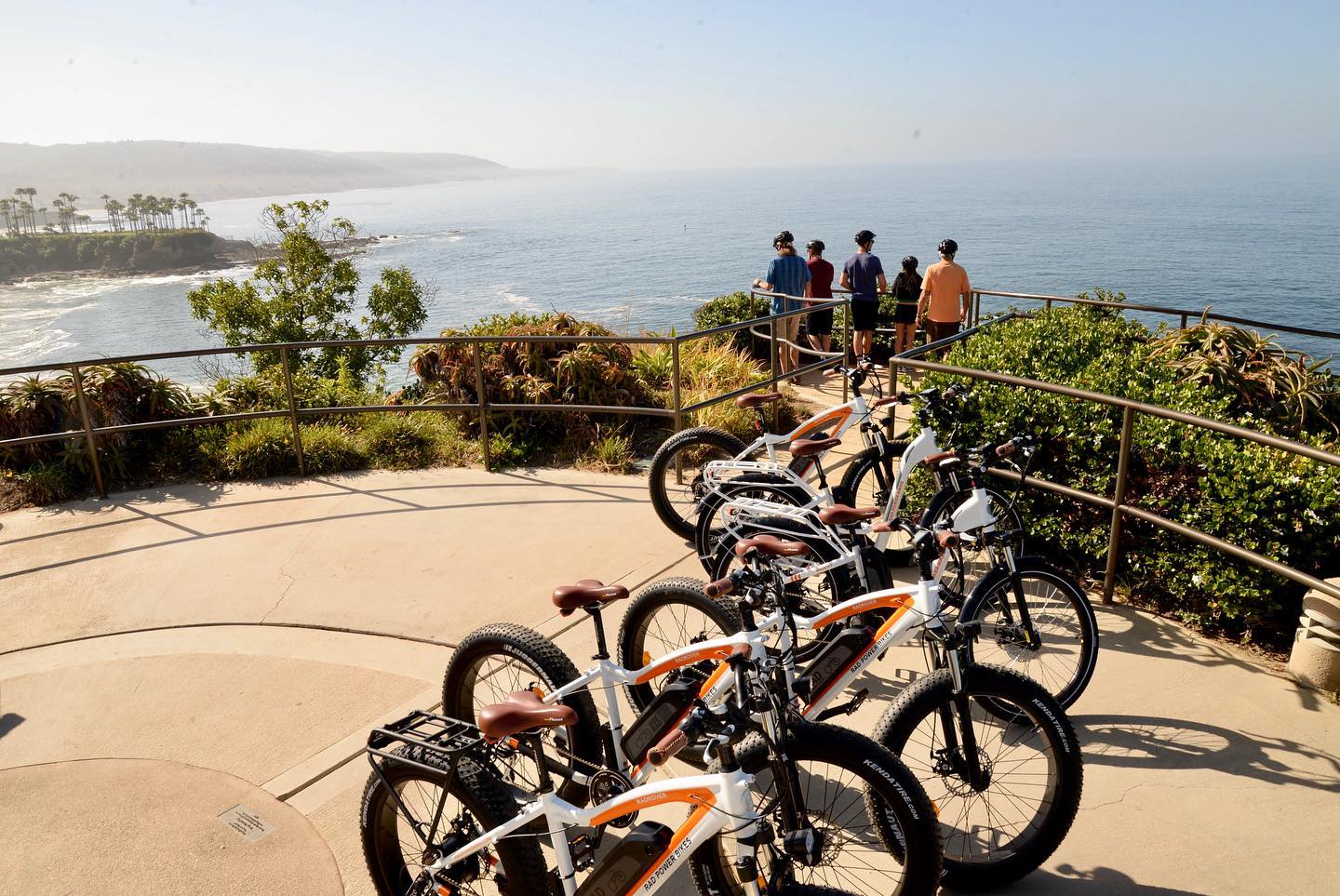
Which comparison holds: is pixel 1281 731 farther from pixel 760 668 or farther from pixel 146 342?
pixel 146 342

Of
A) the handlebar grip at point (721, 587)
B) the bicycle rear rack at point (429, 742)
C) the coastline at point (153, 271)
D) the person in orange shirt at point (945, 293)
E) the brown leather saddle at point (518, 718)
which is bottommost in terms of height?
the coastline at point (153, 271)

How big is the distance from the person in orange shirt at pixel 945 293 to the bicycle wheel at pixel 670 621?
7.46 m

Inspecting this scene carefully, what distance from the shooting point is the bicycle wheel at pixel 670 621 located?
385cm

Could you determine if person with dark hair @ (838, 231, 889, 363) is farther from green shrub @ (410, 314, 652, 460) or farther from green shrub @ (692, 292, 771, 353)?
green shrub @ (410, 314, 652, 460)

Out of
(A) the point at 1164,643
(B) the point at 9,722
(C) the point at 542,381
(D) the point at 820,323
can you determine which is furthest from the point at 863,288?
(B) the point at 9,722

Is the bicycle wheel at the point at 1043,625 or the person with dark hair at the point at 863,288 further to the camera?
A: the person with dark hair at the point at 863,288

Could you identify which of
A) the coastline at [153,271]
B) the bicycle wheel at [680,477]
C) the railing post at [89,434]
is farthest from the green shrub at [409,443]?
the coastline at [153,271]

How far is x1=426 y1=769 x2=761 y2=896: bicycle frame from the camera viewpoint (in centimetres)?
233

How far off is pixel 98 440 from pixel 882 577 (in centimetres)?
746

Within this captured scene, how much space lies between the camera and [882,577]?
4250 millimetres

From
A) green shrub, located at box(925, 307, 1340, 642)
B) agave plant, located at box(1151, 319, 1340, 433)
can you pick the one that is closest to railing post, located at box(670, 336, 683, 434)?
green shrub, located at box(925, 307, 1340, 642)

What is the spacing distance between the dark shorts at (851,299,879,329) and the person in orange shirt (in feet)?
3.94

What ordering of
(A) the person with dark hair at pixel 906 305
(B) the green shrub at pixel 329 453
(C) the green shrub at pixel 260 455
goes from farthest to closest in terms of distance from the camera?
(A) the person with dark hair at pixel 906 305 → (B) the green shrub at pixel 329 453 → (C) the green shrub at pixel 260 455

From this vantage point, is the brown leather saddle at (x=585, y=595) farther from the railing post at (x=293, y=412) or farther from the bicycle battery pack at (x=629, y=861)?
the railing post at (x=293, y=412)
